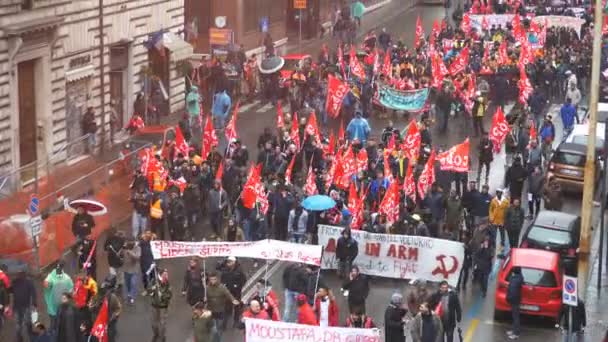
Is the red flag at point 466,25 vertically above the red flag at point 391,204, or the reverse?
the red flag at point 391,204

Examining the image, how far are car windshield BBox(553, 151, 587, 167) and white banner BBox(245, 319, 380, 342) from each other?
15178mm

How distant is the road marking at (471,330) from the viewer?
23.5 m

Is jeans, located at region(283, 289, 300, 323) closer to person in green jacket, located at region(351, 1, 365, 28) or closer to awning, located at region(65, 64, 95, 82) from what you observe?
awning, located at region(65, 64, 95, 82)

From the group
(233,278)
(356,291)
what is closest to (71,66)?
(233,278)

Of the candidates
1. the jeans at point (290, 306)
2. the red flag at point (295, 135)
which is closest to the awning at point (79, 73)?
the red flag at point (295, 135)

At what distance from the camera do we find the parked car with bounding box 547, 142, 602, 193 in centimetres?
3356

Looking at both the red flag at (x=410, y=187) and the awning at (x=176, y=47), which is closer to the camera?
the red flag at (x=410, y=187)

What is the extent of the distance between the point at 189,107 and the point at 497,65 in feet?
35.1

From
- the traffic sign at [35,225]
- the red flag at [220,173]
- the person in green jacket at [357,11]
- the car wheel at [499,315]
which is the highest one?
the traffic sign at [35,225]

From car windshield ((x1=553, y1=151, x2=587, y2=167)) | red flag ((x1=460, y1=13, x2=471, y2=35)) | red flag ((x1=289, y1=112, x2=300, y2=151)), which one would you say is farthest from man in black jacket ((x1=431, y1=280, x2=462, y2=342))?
red flag ((x1=460, y1=13, x2=471, y2=35))

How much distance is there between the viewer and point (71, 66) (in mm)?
36719

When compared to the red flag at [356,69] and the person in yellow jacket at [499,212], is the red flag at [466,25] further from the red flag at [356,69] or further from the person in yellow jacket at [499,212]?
the person in yellow jacket at [499,212]

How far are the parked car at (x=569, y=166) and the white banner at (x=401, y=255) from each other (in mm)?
8716

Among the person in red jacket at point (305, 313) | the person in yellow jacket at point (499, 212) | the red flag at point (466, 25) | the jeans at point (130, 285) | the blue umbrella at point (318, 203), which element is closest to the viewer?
the person in red jacket at point (305, 313)
